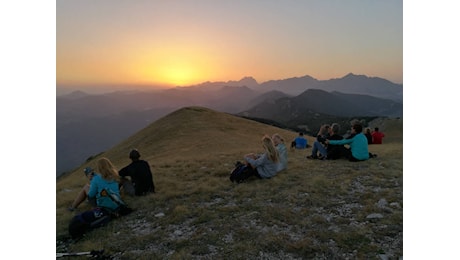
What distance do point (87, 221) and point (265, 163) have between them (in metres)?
7.70

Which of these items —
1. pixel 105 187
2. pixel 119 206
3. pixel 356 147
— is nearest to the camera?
pixel 105 187

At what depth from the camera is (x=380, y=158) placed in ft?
60.1

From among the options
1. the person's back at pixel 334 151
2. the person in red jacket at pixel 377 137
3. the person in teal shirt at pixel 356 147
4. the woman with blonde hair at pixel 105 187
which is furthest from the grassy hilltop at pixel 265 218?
the person in red jacket at pixel 377 137

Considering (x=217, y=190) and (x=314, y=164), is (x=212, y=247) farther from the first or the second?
(x=314, y=164)

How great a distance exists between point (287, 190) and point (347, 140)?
613 centimetres

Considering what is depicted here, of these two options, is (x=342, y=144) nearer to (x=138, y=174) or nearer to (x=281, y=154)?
(x=281, y=154)

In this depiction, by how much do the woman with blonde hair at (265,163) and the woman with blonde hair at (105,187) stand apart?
5845mm

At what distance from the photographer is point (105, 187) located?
10.5 m

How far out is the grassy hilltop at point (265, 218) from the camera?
773 centimetres

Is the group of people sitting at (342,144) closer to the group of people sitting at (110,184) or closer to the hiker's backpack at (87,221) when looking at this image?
the group of people sitting at (110,184)

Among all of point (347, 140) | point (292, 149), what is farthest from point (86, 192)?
point (292, 149)

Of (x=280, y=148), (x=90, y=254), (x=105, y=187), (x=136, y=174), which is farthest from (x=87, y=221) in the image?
(x=280, y=148)

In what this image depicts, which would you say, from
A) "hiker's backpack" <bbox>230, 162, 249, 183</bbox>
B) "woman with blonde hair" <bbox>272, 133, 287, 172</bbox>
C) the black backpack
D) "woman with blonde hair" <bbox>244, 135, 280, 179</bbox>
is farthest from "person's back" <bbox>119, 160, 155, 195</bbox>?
"woman with blonde hair" <bbox>272, 133, 287, 172</bbox>
